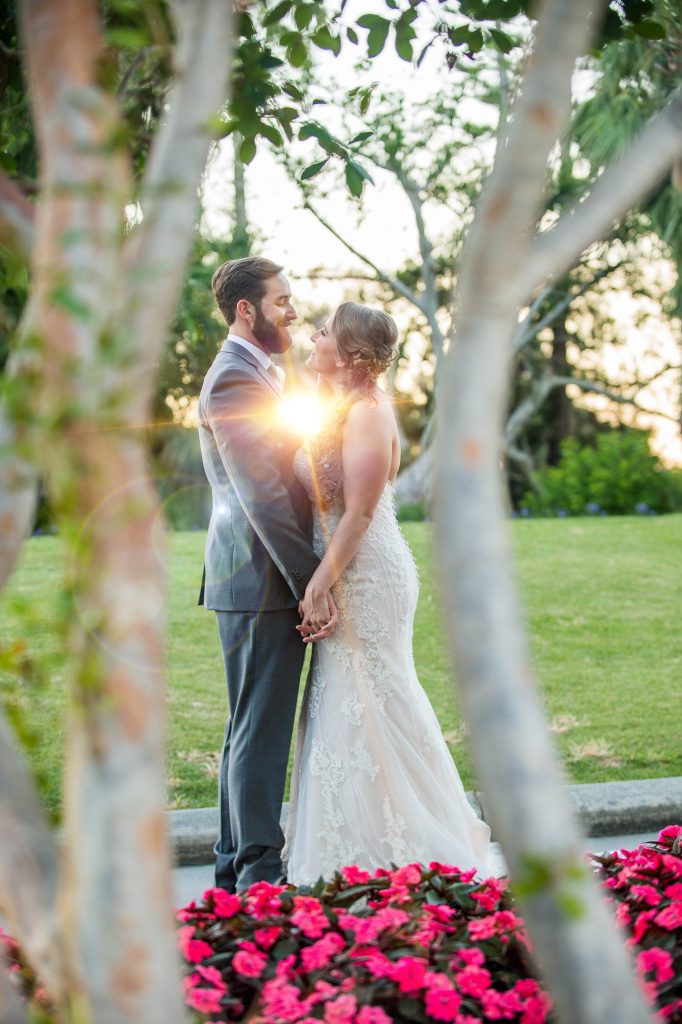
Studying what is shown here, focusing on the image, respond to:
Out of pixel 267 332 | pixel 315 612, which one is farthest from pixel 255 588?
pixel 267 332

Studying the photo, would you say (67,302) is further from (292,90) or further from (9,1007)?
(292,90)

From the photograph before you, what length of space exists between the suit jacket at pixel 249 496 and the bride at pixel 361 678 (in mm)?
106

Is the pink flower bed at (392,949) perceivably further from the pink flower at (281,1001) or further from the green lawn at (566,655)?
the green lawn at (566,655)

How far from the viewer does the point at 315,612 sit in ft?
12.6

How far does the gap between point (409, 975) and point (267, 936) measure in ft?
1.29

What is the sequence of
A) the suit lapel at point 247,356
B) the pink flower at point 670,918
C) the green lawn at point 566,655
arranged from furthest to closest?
1. the green lawn at point 566,655
2. the suit lapel at point 247,356
3. the pink flower at point 670,918

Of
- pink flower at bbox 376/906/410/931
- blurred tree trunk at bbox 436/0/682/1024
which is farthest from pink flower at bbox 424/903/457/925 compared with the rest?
blurred tree trunk at bbox 436/0/682/1024

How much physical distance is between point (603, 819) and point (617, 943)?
349 centimetres

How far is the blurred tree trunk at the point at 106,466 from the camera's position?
1.35 m

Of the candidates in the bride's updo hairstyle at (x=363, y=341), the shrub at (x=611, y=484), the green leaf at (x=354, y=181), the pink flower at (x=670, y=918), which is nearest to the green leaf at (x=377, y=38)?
the green leaf at (x=354, y=181)

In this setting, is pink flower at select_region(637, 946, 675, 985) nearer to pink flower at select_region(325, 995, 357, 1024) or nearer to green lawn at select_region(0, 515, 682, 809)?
pink flower at select_region(325, 995, 357, 1024)

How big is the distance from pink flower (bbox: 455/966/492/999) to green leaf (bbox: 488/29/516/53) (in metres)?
2.30

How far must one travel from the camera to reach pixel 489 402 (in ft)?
4.48

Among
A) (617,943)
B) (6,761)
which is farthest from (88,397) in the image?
(617,943)
